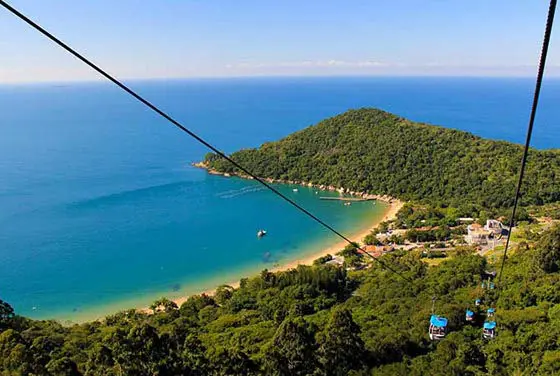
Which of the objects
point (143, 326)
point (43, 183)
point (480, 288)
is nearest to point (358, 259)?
point (480, 288)

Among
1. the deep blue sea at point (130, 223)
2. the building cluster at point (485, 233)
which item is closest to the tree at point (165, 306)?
the deep blue sea at point (130, 223)

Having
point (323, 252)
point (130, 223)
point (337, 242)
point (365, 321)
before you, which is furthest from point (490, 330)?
point (130, 223)

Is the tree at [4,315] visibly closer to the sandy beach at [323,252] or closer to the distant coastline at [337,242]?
the distant coastline at [337,242]

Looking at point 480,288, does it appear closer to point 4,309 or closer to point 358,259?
point 358,259

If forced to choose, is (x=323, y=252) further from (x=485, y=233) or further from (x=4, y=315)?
(x=4, y=315)

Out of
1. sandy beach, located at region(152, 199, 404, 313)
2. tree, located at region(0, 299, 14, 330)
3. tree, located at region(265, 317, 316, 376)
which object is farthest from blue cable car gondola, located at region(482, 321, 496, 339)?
tree, located at region(0, 299, 14, 330)

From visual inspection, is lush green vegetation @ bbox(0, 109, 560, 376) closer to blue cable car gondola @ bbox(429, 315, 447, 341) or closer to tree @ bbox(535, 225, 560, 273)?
tree @ bbox(535, 225, 560, 273)
